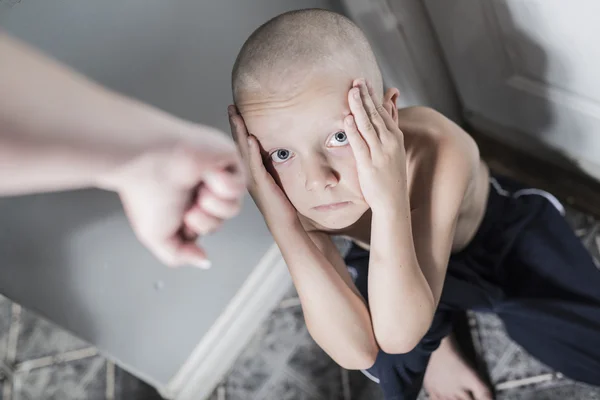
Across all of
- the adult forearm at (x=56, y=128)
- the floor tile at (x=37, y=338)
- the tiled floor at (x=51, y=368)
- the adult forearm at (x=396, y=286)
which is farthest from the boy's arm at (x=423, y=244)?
the floor tile at (x=37, y=338)

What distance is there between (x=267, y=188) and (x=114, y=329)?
0.97ft

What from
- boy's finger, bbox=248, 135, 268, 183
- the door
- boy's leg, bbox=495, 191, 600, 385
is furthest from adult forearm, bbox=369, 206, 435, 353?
the door

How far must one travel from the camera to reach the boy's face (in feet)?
1.45

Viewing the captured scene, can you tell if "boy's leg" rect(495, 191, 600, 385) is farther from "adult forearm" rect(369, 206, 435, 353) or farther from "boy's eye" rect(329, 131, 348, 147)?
"boy's eye" rect(329, 131, 348, 147)

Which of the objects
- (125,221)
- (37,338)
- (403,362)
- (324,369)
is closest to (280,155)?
(125,221)

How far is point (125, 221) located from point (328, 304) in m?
0.22

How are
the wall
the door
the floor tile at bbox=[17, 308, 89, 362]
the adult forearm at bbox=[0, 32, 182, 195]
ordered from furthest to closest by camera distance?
1. the floor tile at bbox=[17, 308, 89, 362]
2. the door
3. the wall
4. the adult forearm at bbox=[0, 32, 182, 195]

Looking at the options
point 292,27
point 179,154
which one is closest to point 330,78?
point 292,27

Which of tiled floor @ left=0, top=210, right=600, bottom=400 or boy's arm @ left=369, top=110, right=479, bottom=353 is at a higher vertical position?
boy's arm @ left=369, top=110, right=479, bottom=353

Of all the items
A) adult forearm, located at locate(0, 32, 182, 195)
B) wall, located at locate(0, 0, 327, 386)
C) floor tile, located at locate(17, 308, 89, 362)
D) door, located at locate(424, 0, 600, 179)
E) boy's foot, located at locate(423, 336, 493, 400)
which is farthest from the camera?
floor tile, located at locate(17, 308, 89, 362)

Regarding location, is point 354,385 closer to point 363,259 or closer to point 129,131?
point 363,259

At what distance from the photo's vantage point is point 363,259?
0.72 meters

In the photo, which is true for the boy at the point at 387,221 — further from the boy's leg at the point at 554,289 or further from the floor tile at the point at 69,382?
the floor tile at the point at 69,382

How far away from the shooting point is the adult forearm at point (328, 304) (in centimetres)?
55
